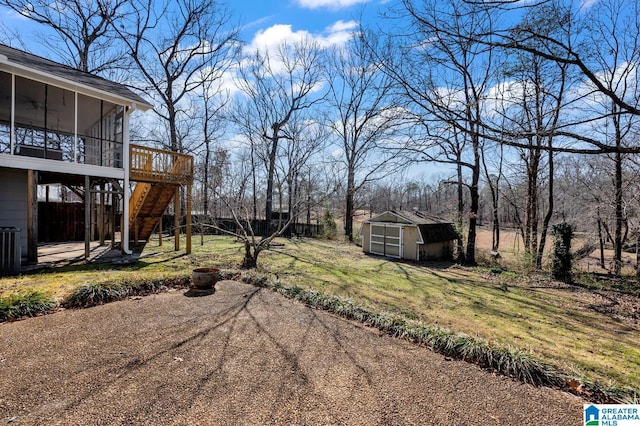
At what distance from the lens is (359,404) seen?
9.17ft

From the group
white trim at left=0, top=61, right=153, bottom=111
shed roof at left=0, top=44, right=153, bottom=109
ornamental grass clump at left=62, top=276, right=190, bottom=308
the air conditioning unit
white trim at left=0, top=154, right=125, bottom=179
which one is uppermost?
shed roof at left=0, top=44, right=153, bottom=109

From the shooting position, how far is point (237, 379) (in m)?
3.12

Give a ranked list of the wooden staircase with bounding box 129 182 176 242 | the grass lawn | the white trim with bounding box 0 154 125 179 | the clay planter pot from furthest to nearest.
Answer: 1. the wooden staircase with bounding box 129 182 176 242
2. the white trim with bounding box 0 154 125 179
3. the clay planter pot
4. the grass lawn

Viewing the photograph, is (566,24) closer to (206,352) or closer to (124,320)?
(206,352)

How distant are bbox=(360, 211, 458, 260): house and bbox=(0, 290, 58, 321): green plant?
12870 mm

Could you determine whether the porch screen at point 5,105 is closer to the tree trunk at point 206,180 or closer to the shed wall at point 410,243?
the tree trunk at point 206,180

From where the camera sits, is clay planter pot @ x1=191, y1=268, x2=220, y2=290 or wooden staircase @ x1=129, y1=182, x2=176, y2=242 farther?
wooden staircase @ x1=129, y1=182, x2=176, y2=242

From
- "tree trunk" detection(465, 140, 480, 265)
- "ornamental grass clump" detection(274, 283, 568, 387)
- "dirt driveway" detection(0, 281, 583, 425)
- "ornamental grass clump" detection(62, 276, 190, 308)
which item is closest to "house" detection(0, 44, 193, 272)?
"ornamental grass clump" detection(62, 276, 190, 308)

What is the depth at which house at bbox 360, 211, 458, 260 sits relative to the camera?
14.1 meters

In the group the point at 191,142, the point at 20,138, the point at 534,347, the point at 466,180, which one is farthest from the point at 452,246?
the point at 20,138

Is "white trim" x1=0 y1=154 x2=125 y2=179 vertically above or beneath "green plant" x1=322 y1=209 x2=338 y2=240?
above

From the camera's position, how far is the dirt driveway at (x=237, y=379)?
2605 mm

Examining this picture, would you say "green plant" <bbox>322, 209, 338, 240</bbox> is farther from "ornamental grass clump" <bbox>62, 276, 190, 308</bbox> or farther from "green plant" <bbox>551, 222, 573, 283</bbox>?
"ornamental grass clump" <bbox>62, 276, 190, 308</bbox>

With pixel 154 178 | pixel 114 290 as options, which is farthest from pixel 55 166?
pixel 114 290
